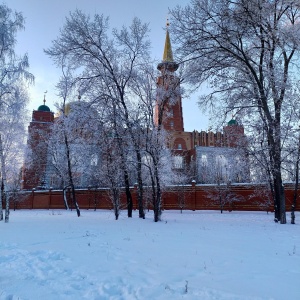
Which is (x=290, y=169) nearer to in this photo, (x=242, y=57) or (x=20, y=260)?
(x=242, y=57)

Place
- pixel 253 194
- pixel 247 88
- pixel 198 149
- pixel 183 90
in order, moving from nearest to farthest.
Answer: pixel 247 88
pixel 183 90
pixel 253 194
pixel 198 149

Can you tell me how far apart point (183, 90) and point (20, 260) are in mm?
11522

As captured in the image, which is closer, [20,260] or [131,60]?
[20,260]

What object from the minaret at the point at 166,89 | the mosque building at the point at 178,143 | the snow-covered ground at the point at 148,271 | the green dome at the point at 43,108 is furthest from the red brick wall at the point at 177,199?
the green dome at the point at 43,108

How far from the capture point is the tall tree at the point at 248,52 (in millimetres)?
10789

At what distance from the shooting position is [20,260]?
4.70 metres

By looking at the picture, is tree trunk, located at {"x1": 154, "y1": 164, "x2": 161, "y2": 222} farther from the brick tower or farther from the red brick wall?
the brick tower

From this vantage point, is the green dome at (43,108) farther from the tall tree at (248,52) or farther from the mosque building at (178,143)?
the tall tree at (248,52)

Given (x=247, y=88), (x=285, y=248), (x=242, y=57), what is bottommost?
(x=285, y=248)

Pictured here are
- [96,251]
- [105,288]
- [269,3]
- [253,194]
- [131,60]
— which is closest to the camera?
[105,288]

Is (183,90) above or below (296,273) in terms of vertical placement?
above

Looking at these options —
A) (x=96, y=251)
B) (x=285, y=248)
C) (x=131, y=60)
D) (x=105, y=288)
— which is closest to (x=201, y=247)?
(x=285, y=248)

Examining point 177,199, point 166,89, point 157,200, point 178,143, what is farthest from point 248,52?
point 178,143

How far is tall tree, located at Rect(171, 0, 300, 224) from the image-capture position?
10789mm
